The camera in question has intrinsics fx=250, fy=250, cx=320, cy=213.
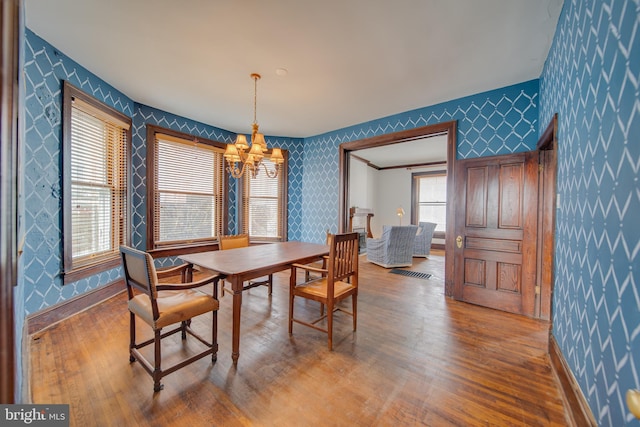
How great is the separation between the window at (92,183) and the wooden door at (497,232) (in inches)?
182

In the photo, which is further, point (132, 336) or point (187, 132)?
point (187, 132)

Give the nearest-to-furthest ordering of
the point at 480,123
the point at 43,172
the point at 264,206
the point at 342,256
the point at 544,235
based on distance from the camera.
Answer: the point at 342,256
the point at 43,172
the point at 544,235
the point at 480,123
the point at 264,206

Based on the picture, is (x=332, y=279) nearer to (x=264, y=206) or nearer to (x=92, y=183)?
(x=92, y=183)

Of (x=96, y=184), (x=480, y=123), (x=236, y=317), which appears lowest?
(x=236, y=317)

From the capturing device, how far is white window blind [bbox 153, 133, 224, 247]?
4.19m

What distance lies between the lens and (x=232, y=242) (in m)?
3.35

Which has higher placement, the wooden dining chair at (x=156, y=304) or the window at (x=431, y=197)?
the window at (x=431, y=197)

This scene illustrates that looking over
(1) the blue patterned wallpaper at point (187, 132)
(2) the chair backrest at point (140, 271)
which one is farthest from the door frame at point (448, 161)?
(2) the chair backrest at point (140, 271)

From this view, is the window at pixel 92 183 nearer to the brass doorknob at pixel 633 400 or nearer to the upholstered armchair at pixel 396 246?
the brass doorknob at pixel 633 400

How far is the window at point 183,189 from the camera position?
406 centimetres

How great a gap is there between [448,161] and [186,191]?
435 centimetres

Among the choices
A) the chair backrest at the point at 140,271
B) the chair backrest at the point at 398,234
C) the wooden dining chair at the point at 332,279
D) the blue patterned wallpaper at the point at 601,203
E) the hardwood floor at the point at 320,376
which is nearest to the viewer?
the blue patterned wallpaper at the point at 601,203

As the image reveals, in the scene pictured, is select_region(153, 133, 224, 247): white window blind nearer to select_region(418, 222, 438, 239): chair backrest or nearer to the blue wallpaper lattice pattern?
the blue wallpaper lattice pattern

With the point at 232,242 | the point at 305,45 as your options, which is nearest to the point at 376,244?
the point at 232,242
